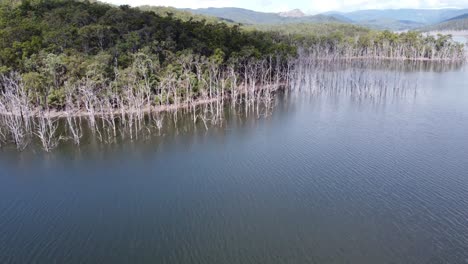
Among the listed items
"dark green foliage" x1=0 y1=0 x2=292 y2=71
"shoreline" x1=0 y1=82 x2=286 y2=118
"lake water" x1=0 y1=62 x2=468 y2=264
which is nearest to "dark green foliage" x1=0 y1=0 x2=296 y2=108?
"dark green foliage" x1=0 y1=0 x2=292 y2=71

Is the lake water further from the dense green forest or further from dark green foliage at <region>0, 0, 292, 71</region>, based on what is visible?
dark green foliage at <region>0, 0, 292, 71</region>

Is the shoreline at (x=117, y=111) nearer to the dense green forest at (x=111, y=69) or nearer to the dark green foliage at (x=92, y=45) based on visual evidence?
the dense green forest at (x=111, y=69)

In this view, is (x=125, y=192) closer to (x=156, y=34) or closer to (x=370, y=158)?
(x=370, y=158)

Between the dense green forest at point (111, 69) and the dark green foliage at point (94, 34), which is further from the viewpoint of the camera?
the dark green foliage at point (94, 34)

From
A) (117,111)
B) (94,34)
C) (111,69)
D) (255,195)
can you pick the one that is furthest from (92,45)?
(255,195)

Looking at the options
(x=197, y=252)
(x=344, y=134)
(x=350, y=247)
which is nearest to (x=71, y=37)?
(x=344, y=134)

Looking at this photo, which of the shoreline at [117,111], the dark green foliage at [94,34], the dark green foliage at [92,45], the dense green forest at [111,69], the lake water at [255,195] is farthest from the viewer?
the dark green foliage at [94,34]

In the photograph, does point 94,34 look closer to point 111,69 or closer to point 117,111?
point 111,69

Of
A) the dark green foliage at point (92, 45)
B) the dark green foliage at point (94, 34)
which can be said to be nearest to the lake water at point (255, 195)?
the dark green foliage at point (92, 45)

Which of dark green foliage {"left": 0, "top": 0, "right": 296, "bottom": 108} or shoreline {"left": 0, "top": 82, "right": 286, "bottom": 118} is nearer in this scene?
shoreline {"left": 0, "top": 82, "right": 286, "bottom": 118}
